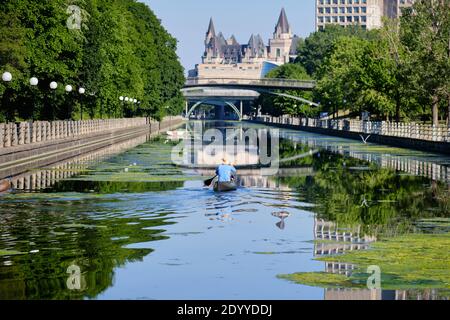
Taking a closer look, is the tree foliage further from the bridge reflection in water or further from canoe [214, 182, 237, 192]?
canoe [214, 182, 237, 192]

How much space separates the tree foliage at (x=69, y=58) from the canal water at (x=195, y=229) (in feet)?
53.5

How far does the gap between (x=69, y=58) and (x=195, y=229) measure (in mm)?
46962

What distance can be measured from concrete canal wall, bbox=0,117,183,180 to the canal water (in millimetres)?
2590

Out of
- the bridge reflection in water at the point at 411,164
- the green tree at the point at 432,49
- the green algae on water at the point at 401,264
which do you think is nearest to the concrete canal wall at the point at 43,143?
the bridge reflection in water at the point at 411,164

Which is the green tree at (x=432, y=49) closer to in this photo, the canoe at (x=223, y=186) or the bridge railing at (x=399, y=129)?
the bridge railing at (x=399, y=129)

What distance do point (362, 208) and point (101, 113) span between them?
79739mm

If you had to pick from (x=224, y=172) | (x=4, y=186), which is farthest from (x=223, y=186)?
(x=4, y=186)

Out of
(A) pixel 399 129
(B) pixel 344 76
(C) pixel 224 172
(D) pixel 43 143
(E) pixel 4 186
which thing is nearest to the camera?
(E) pixel 4 186

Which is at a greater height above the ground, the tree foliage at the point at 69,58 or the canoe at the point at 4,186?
the tree foliage at the point at 69,58

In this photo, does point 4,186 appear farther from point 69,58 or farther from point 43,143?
point 69,58

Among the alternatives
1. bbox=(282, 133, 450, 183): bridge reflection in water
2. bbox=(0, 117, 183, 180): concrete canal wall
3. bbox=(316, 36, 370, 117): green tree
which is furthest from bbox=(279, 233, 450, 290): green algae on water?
bbox=(316, 36, 370, 117): green tree

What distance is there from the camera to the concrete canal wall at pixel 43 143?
143 ft

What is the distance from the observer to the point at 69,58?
221 feet

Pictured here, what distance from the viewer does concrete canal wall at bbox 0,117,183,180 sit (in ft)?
143
